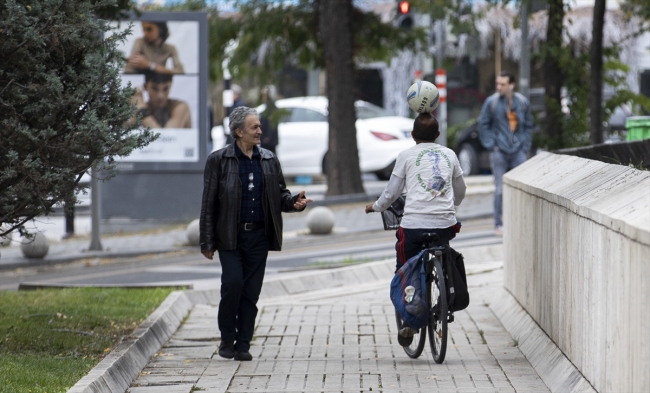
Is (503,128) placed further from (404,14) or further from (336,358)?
(336,358)

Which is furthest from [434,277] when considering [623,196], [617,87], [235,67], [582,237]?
[235,67]

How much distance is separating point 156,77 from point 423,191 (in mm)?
11630

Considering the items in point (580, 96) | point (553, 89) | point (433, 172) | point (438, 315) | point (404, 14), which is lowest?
point (438, 315)

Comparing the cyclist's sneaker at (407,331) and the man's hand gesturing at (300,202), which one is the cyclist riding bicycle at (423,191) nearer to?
the cyclist's sneaker at (407,331)

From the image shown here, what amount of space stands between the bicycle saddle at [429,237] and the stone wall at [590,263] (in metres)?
0.71

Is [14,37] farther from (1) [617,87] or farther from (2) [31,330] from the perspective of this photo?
(1) [617,87]

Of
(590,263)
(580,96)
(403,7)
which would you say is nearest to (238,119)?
(590,263)

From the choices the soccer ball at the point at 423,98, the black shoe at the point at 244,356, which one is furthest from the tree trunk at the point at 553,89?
the black shoe at the point at 244,356

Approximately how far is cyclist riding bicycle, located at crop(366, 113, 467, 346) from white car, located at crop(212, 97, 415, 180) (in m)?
19.2

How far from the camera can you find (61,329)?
29.0 feet

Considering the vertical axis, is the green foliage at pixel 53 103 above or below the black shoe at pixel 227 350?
above

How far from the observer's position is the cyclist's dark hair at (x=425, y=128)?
26.4ft

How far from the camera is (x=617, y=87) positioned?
18.9 metres

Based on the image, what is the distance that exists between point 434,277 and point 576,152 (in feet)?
12.6
